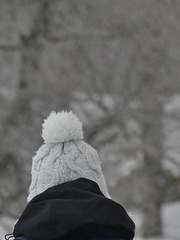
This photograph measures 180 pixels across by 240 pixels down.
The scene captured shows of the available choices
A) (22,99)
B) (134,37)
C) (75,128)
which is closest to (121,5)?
(134,37)

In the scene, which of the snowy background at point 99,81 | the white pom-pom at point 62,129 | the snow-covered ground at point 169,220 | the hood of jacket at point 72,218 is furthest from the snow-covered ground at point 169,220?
the hood of jacket at point 72,218

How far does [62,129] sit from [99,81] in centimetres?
702

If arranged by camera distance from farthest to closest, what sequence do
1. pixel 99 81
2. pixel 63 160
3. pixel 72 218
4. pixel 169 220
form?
pixel 169 220 → pixel 99 81 → pixel 63 160 → pixel 72 218

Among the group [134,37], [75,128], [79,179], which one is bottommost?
[79,179]

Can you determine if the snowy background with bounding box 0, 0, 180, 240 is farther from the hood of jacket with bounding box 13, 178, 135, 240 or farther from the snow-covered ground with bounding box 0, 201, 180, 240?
the hood of jacket with bounding box 13, 178, 135, 240

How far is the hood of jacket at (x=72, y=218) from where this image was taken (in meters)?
1.52

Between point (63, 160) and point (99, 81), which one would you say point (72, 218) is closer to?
point (63, 160)

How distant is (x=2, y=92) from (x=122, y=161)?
228cm

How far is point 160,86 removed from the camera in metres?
9.24

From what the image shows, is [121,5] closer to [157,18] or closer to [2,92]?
[157,18]

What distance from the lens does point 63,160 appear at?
5.91 feet

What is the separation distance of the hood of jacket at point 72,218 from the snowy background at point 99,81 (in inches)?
237

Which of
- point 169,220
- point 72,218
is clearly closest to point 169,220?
point 169,220

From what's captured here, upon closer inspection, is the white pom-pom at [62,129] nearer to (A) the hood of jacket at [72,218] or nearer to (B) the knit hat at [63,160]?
(B) the knit hat at [63,160]
